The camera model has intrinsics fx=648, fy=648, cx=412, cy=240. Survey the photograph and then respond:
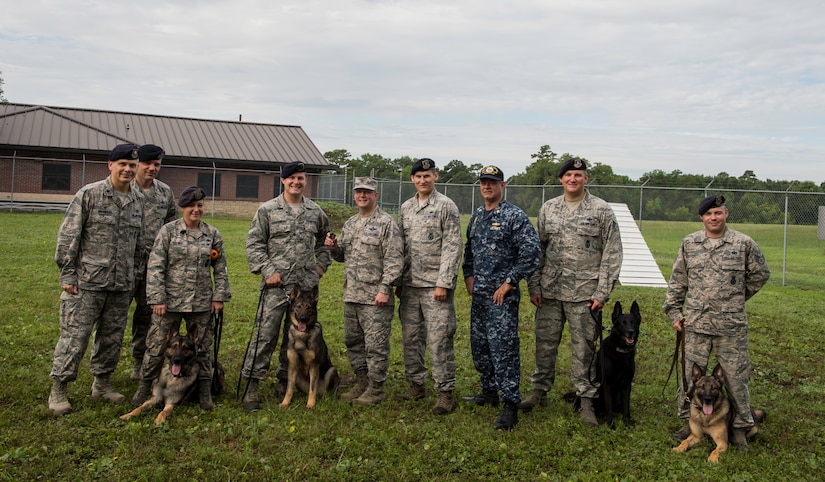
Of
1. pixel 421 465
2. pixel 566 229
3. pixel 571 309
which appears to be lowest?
pixel 421 465

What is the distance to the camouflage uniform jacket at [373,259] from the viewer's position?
223 inches

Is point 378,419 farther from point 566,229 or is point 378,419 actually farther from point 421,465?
point 566,229

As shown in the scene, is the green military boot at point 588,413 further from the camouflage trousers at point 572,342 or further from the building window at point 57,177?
the building window at point 57,177

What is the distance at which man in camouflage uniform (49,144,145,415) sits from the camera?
5281 mm

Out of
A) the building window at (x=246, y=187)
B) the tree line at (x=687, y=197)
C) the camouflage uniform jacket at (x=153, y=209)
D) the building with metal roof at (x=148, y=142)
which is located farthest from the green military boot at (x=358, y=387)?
the building window at (x=246, y=187)

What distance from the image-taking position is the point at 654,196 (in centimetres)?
1920

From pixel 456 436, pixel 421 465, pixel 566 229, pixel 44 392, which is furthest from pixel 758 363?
pixel 44 392

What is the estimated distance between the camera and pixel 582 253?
18.1 ft

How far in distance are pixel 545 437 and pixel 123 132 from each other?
32.3 meters

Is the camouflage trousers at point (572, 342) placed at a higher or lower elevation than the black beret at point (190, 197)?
lower

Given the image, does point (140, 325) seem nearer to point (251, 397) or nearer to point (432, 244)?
point (251, 397)

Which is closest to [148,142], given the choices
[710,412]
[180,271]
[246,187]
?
[246,187]

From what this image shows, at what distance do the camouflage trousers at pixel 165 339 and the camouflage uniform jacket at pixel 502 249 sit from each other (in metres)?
2.37

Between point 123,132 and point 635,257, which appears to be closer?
point 635,257
